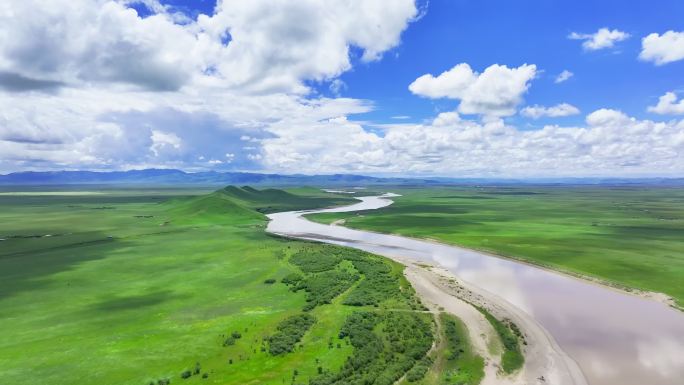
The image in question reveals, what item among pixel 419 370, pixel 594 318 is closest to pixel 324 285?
pixel 419 370

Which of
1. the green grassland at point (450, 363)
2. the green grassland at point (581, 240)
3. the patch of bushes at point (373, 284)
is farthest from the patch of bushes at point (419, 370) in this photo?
the green grassland at point (581, 240)

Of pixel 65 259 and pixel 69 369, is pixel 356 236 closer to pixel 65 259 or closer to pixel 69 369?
pixel 65 259

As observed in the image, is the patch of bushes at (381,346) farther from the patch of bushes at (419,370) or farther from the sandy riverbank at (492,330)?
the sandy riverbank at (492,330)

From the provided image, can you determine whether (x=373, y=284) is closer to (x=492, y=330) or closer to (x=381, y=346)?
(x=492, y=330)

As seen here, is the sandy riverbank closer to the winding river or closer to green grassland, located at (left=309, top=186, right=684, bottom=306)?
the winding river

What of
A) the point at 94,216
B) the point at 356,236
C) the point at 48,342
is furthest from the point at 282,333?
the point at 94,216
